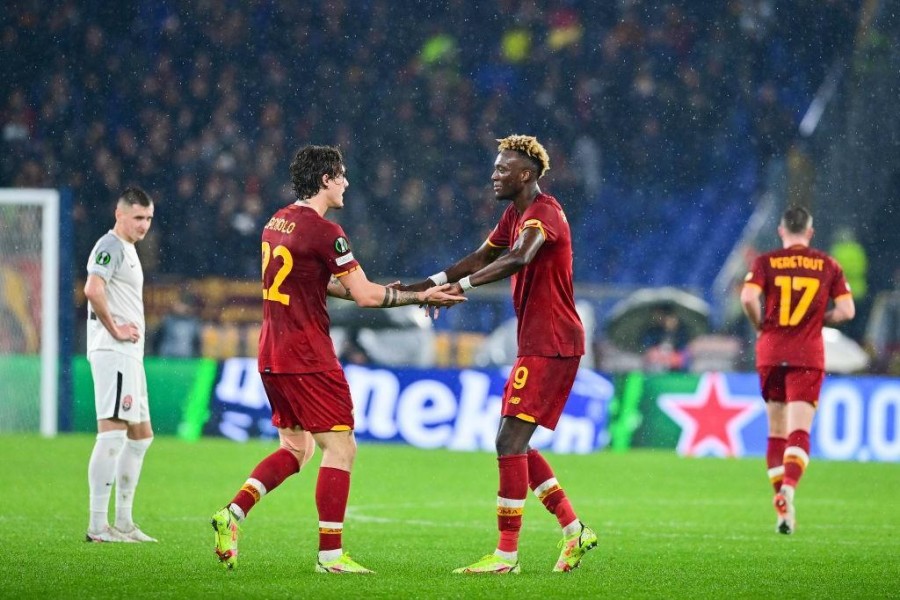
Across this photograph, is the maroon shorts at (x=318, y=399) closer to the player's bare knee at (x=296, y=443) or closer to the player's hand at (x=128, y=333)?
the player's bare knee at (x=296, y=443)

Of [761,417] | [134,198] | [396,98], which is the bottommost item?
Result: [761,417]

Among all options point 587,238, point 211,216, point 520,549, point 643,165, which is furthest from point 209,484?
point 643,165

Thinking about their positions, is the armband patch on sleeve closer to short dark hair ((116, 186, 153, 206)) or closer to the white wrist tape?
the white wrist tape

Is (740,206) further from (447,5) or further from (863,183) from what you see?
(447,5)

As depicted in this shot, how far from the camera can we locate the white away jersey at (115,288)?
8383mm

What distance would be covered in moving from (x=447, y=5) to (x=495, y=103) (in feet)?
7.99

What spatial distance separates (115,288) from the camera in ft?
27.8

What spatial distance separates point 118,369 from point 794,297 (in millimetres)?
4486

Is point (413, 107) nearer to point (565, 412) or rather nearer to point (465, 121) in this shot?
point (465, 121)

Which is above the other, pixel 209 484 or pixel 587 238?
pixel 587 238

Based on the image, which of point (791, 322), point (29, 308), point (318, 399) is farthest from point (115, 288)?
point (29, 308)

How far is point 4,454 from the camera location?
14.5 meters

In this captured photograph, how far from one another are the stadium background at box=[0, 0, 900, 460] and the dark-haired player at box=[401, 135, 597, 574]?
45.1 ft

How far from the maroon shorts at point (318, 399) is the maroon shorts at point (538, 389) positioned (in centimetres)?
77
